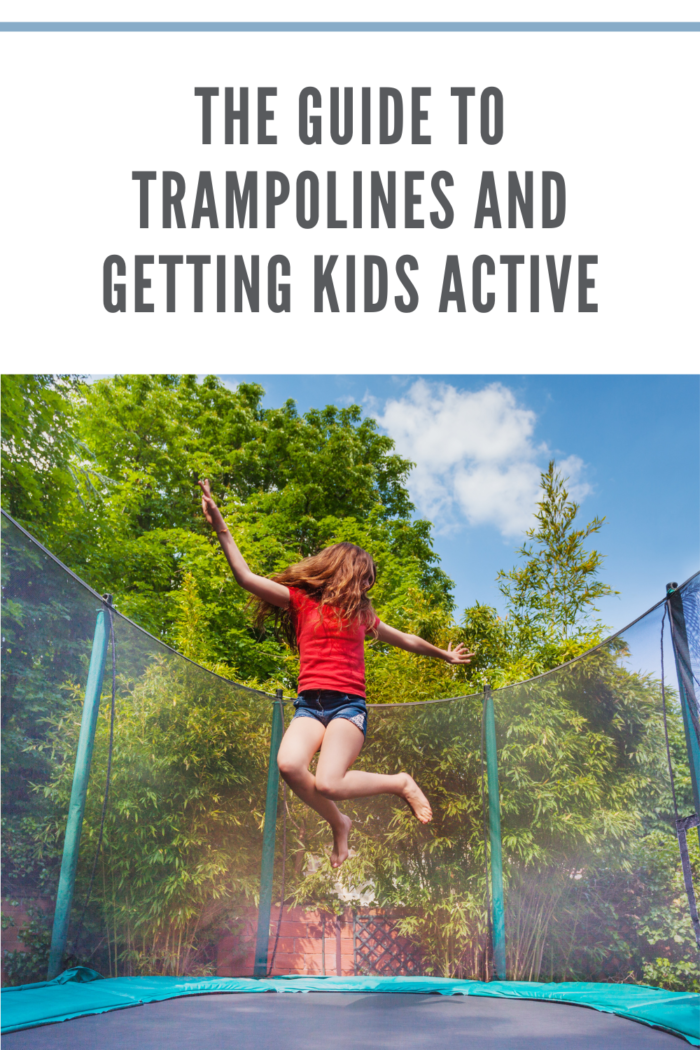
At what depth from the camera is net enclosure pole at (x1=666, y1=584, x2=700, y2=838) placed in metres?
1.85

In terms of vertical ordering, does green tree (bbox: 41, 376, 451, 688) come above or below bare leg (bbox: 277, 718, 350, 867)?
above

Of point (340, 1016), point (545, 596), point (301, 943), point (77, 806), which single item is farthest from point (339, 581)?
point (545, 596)

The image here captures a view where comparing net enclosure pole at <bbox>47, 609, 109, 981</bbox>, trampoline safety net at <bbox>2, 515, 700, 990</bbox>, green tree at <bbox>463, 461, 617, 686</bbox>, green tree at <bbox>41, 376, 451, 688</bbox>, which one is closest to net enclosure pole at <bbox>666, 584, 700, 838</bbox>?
trampoline safety net at <bbox>2, 515, 700, 990</bbox>

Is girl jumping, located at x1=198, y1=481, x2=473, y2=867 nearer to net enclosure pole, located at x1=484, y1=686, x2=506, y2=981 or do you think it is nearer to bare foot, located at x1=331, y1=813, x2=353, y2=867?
bare foot, located at x1=331, y1=813, x2=353, y2=867

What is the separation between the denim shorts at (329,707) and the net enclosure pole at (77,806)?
0.65m

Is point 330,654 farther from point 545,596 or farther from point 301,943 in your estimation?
point 545,596

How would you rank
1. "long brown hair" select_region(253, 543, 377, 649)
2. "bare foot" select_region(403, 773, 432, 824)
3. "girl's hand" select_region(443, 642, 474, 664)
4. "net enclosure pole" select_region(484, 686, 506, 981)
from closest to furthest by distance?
1. "bare foot" select_region(403, 773, 432, 824)
2. "long brown hair" select_region(253, 543, 377, 649)
3. "girl's hand" select_region(443, 642, 474, 664)
4. "net enclosure pole" select_region(484, 686, 506, 981)

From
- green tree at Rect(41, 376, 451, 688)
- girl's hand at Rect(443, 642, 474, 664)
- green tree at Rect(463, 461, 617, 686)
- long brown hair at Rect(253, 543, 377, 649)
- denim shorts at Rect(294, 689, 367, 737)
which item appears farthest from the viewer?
green tree at Rect(41, 376, 451, 688)

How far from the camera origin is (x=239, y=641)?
7844 millimetres

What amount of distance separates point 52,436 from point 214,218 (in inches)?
220

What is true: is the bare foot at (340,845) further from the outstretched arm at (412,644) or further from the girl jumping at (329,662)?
the outstretched arm at (412,644)

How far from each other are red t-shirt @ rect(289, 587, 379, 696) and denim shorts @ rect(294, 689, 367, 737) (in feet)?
0.06

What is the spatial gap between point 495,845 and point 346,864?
0.80 meters

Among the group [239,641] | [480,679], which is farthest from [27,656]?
[239,641]
